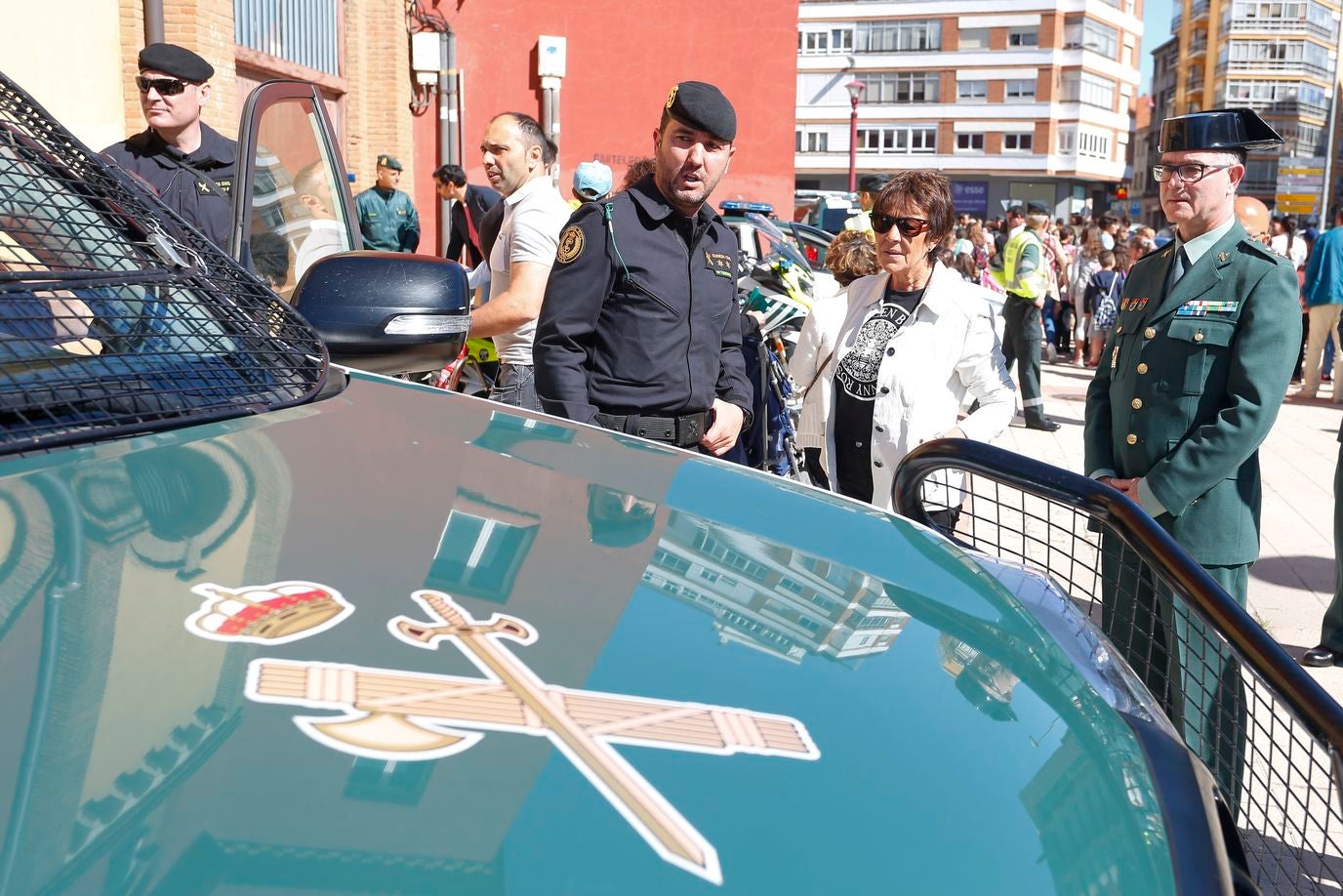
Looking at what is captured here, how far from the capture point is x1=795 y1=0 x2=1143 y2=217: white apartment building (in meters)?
61.2

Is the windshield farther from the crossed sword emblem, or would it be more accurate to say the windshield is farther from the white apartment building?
the white apartment building

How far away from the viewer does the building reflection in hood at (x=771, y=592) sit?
139 cm

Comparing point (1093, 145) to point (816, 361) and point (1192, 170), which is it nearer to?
point (816, 361)

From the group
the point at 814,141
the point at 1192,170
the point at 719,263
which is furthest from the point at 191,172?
the point at 814,141

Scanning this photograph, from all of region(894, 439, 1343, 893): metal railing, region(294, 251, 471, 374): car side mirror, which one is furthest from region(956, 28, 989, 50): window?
region(294, 251, 471, 374): car side mirror

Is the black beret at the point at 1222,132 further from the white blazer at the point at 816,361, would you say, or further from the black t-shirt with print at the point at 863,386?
the white blazer at the point at 816,361

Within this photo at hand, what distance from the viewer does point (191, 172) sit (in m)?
3.90

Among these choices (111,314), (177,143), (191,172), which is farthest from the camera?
(177,143)

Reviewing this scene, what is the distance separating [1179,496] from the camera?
10.4ft

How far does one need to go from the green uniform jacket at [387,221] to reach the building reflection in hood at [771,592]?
8561 mm

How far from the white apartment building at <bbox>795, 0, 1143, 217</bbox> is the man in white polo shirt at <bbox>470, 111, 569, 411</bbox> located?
194 feet

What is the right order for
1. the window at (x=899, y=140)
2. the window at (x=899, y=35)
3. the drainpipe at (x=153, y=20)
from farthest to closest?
1. the window at (x=899, y=140)
2. the window at (x=899, y=35)
3. the drainpipe at (x=153, y=20)

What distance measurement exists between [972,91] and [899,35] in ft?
15.2

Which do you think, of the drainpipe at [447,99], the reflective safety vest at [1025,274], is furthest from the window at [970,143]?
the reflective safety vest at [1025,274]
